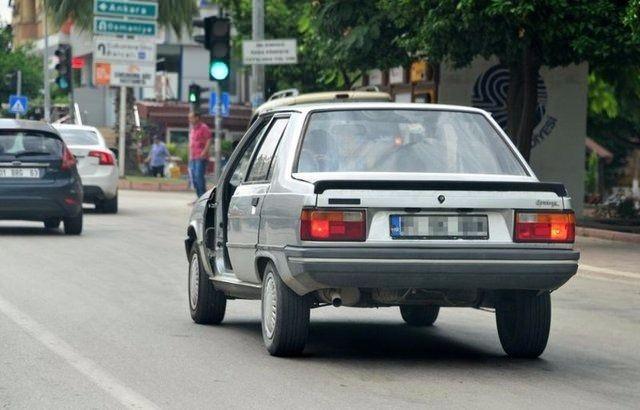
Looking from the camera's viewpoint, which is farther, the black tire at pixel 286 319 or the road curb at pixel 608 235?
the road curb at pixel 608 235

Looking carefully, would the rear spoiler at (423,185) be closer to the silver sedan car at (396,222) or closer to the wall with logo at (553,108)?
the silver sedan car at (396,222)

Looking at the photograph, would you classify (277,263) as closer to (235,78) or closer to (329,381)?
(329,381)

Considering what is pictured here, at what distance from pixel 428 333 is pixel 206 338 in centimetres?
163

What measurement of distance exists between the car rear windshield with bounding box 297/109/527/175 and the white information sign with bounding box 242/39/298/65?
19018 millimetres

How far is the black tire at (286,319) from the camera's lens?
9.70 m

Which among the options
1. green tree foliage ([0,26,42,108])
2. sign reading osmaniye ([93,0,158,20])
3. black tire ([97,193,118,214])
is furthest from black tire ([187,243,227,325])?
green tree foliage ([0,26,42,108])

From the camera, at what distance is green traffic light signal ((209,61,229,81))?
27.7 metres

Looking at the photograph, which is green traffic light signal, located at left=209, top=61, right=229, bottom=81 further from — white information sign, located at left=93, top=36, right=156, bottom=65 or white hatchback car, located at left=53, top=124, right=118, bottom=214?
white information sign, located at left=93, top=36, right=156, bottom=65

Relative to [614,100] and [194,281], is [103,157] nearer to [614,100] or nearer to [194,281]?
[614,100]

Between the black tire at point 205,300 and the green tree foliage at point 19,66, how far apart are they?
63558mm

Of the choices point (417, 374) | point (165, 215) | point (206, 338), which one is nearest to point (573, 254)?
point (417, 374)

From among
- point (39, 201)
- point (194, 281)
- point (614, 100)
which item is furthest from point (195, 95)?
point (194, 281)

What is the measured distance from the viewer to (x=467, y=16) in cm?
2148

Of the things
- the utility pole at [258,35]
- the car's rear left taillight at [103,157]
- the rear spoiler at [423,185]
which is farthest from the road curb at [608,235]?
the rear spoiler at [423,185]
